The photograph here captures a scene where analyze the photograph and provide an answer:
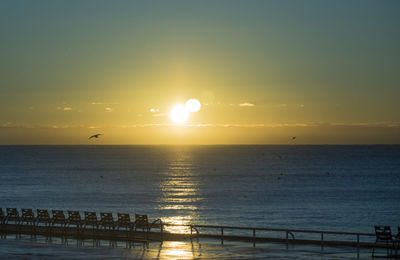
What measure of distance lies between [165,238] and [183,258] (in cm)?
725

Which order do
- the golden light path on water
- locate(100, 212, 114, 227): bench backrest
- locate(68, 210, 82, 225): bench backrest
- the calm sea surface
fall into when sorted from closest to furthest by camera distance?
1. locate(100, 212, 114, 227): bench backrest
2. locate(68, 210, 82, 225): bench backrest
3. the golden light path on water
4. the calm sea surface

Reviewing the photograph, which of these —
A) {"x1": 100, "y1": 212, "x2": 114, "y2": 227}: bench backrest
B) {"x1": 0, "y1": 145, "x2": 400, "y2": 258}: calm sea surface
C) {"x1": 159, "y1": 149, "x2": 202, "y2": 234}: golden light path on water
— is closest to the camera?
{"x1": 100, "y1": 212, "x2": 114, "y2": 227}: bench backrest

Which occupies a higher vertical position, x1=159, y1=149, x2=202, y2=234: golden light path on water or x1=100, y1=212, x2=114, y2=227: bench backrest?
x1=159, y1=149, x2=202, y2=234: golden light path on water

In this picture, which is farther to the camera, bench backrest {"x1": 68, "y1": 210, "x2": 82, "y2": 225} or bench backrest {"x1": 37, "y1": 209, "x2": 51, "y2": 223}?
bench backrest {"x1": 37, "y1": 209, "x2": 51, "y2": 223}

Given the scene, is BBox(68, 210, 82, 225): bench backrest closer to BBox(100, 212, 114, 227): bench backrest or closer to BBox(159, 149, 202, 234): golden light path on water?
BBox(100, 212, 114, 227): bench backrest

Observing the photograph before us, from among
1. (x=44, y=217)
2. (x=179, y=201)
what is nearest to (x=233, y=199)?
(x=179, y=201)

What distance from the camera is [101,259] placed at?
1970cm

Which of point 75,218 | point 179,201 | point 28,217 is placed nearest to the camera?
point 75,218

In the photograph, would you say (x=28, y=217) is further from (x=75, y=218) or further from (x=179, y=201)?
(x=179, y=201)

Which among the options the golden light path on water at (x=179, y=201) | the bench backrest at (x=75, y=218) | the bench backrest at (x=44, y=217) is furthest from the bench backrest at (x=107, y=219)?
the golden light path on water at (x=179, y=201)

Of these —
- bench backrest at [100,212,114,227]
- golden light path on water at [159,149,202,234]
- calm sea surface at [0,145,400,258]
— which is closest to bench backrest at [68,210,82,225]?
bench backrest at [100,212,114,227]

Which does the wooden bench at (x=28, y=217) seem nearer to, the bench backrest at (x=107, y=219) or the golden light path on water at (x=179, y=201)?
the bench backrest at (x=107, y=219)

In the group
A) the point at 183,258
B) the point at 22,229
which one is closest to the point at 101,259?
the point at 183,258

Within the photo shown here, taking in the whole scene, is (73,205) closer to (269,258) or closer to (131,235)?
(131,235)
